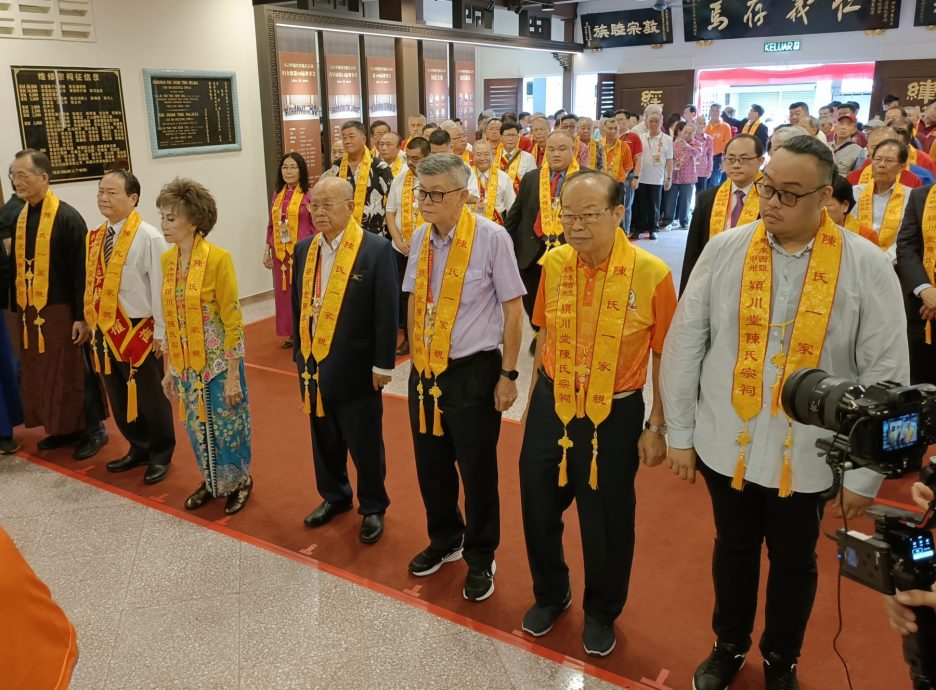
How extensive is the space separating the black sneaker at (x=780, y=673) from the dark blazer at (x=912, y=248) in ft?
7.36

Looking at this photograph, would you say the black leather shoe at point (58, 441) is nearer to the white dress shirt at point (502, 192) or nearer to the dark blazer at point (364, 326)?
the dark blazer at point (364, 326)

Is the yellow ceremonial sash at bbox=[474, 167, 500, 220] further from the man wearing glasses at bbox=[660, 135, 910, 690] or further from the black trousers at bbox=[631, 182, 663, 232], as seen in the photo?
the black trousers at bbox=[631, 182, 663, 232]

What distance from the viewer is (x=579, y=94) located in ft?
48.3

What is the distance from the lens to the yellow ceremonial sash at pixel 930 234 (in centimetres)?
355

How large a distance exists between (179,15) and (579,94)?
10.1 metres

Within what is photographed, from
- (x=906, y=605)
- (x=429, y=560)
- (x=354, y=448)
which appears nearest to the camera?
(x=906, y=605)

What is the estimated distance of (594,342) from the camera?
7.20 ft

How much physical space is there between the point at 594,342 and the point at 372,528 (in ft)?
4.84

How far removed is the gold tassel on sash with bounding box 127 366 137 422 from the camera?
3648mm

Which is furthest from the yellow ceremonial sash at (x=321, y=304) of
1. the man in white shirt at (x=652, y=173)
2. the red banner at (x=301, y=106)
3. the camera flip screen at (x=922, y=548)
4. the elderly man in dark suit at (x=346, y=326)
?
the man in white shirt at (x=652, y=173)

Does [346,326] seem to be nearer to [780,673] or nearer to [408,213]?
[780,673]

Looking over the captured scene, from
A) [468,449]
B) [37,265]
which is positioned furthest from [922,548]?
[37,265]

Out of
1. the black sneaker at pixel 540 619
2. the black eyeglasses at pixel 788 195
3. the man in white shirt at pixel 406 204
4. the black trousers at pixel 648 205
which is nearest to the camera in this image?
the black eyeglasses at pixel 788 195

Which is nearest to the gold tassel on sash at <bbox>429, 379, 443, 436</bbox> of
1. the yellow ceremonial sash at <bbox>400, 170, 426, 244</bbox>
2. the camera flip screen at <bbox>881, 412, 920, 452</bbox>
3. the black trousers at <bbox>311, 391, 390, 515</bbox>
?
the black trousers at <bbox>311, 391, 390, 515</bbox>
